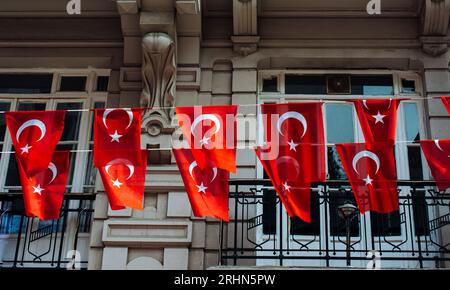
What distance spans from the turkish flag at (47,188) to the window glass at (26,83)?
1.87 metres

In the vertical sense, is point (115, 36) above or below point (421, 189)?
above

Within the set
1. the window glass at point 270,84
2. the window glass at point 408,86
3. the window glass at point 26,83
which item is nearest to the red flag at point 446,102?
the window glass at point 408,86

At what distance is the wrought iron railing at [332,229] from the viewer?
802 centimetres

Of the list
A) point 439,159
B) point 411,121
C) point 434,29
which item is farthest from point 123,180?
point 434,29

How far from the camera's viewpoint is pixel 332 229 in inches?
328

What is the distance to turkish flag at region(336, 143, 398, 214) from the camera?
7426 mm

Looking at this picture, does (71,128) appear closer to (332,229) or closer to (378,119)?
(332,229)

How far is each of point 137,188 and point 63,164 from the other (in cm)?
93

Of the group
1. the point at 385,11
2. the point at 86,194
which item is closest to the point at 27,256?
the point at 86,194

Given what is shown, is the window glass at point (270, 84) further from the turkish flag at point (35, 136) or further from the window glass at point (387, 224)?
the turkish flag at point (35, 136)

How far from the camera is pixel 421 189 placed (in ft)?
28.0
